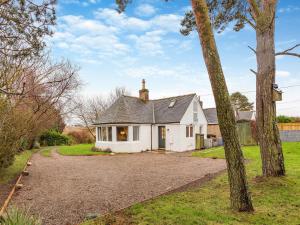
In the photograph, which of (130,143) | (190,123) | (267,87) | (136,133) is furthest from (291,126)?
(267,87)

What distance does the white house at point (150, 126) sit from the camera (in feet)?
71.7

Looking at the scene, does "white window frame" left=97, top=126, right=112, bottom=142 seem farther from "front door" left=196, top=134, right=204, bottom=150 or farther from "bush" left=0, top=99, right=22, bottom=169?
"bush" left=0, top=99, right=22, bottom=169

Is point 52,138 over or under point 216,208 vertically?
over

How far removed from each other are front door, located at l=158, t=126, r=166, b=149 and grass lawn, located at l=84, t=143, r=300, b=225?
16.0 m

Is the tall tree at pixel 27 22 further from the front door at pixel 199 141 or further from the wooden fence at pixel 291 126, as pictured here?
the wooden fence at pixel 291 126

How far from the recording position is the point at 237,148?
16.2 ft

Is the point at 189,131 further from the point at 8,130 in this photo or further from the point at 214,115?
the point at 8,130

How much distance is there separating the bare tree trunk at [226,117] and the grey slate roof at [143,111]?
16.9 metres

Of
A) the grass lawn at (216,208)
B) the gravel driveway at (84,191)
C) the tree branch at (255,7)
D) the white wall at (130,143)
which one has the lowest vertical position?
the gravel driveway at (84,191)

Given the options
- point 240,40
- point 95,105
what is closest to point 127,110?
point 240,40

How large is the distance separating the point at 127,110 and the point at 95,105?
21996 millimetres

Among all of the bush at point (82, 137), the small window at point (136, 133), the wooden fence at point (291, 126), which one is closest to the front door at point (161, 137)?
the small window at point (136, 133)

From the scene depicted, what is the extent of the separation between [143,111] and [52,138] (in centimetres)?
1751

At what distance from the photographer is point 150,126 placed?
24.1 metres
